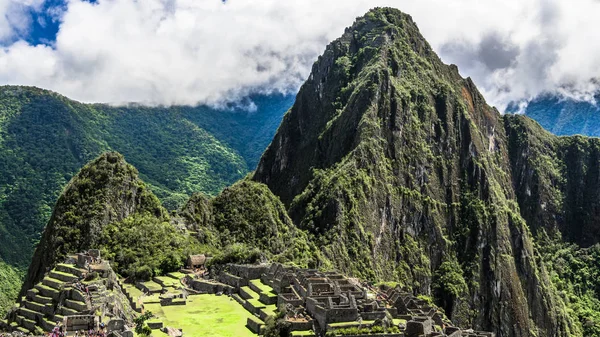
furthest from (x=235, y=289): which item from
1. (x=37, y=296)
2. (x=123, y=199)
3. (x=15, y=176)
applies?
(x=15, y=176)

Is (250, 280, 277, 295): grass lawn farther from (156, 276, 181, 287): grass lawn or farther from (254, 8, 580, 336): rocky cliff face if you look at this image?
(254, 8, 580, 336): rocky cliff face

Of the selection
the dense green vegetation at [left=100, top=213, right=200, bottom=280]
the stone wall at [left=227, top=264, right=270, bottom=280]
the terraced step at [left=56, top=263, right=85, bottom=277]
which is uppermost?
the dense green vegetation at [left=100, top=213, right=200, bottom=280]

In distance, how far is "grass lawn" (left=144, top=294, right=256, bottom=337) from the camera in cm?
5038

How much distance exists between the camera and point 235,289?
217 feet

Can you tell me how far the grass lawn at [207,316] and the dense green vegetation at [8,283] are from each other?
135 ft

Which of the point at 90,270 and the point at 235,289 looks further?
the point at 235,289

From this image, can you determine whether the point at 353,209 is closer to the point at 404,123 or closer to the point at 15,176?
the point at 404,123

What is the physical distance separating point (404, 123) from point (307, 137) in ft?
87.9

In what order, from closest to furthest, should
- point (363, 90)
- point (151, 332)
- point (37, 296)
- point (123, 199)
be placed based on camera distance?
point (151, 332) → point (37, 296) → point (123, 199) → point (363, 90)

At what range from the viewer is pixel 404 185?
16912cm

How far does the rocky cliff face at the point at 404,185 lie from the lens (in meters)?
151

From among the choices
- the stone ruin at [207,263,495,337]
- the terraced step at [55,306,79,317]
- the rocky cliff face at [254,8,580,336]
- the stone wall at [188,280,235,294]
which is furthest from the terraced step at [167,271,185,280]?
the rocky cliff face at [254,8,580,336]

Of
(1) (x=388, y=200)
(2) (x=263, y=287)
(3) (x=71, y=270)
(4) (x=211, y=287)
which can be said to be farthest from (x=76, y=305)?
(1) (x=388, y=200)

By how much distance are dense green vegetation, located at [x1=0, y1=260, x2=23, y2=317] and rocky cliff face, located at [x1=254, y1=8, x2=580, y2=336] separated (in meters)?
54.8
